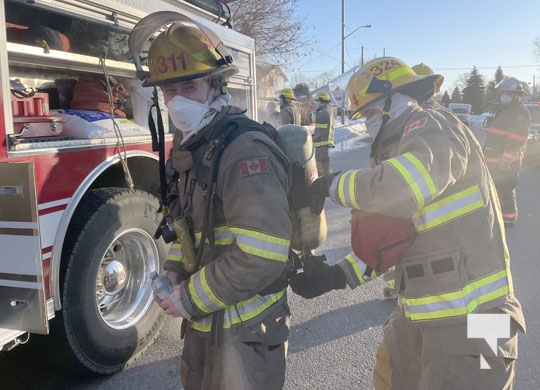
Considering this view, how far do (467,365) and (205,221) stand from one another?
1.13m

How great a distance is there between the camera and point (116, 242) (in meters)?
3.02

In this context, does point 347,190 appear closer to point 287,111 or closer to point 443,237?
point 443,237

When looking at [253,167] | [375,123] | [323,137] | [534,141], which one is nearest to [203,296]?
[253,167]

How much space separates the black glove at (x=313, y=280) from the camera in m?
1.92

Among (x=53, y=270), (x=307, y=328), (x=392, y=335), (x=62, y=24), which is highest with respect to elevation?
(x=62, y=24)

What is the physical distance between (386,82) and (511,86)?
553 centimetres

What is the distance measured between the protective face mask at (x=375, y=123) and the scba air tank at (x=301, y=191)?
286mm

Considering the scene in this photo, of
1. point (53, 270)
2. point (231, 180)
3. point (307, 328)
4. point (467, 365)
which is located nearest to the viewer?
point (231, 180)

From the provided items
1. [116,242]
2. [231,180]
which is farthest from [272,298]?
[116,242]

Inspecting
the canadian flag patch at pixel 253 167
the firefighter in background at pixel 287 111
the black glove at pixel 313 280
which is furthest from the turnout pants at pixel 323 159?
the canadian flag patch at pixel 253 167

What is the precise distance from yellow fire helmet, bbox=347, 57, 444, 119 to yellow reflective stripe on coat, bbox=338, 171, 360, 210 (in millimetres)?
403

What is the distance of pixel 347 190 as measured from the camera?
5.65ft

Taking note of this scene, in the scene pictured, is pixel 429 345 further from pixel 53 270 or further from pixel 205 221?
pixel 53 270

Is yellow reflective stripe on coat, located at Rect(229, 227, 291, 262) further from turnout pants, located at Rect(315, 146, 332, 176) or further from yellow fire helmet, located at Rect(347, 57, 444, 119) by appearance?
turnout pants, located at Rect(315, 146, 332, 176)
